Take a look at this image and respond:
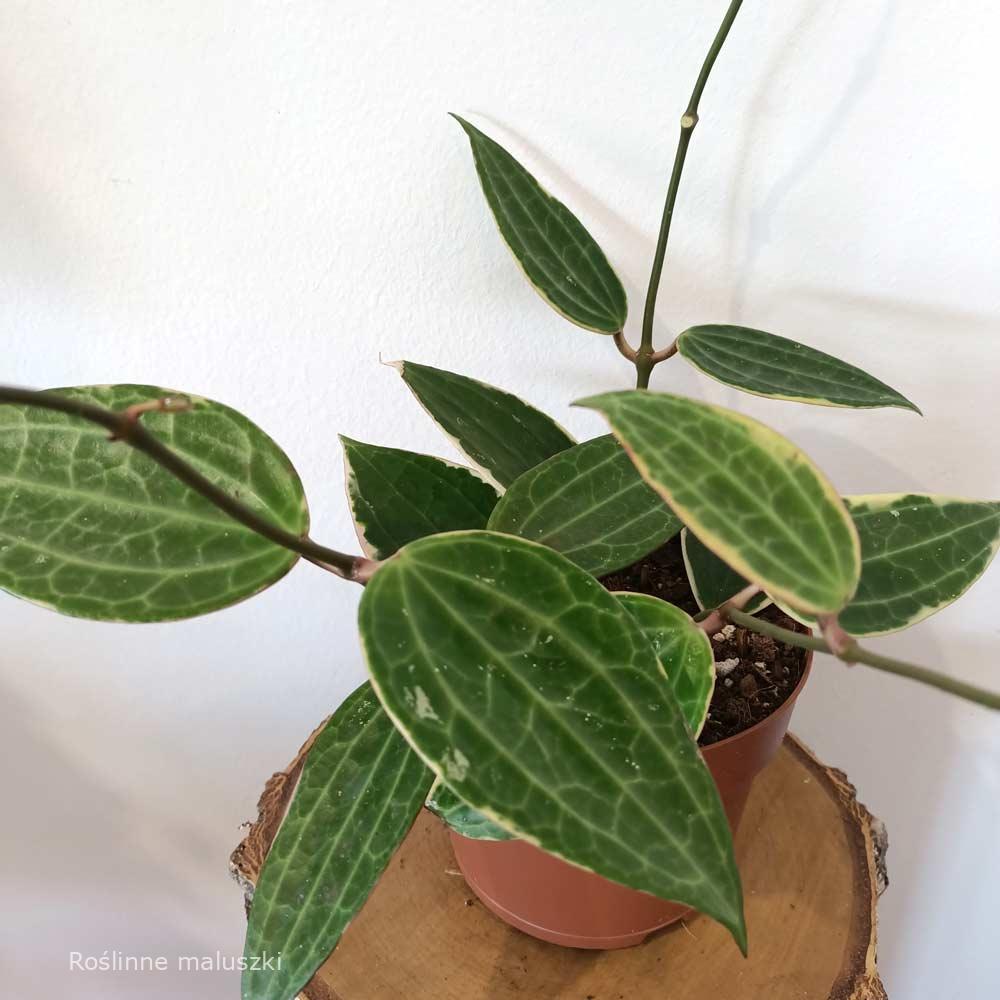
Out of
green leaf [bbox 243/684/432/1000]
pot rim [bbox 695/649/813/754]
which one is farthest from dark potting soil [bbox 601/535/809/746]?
green leaf [bbox 243/684/432/1000]

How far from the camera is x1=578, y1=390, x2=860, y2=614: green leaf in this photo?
32 cm

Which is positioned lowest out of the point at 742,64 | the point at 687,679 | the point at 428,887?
the point at 428,887

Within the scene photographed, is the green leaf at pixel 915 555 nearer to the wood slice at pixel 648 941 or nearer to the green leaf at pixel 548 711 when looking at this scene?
the green leaf at pixel 548 711

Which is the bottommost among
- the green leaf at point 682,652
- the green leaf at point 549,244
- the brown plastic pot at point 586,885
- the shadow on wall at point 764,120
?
the brown plastic pot at point 586,885

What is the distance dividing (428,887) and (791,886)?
1.04ft

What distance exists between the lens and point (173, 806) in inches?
40.1

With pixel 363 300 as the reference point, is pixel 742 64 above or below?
above

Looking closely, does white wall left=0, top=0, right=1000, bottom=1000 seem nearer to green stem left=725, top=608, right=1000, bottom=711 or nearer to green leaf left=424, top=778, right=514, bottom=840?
green leaf left=424, top=778, right=514, bottom=840

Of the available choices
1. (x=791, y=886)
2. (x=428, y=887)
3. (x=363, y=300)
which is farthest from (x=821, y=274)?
(x=428, y=887)

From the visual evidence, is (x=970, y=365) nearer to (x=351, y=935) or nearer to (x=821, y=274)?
(x=821, y=274)

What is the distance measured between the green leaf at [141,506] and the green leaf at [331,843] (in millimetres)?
126

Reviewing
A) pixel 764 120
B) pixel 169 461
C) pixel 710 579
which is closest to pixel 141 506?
pixel 169 461

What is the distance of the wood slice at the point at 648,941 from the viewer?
702 millimetres

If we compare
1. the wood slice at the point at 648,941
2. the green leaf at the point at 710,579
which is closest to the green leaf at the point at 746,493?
the green leaf at the point at 710,579
